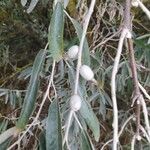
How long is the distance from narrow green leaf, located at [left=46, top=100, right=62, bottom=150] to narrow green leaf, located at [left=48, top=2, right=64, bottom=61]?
0.25 ft

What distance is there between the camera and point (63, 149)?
2.02 feet

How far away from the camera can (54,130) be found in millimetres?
636

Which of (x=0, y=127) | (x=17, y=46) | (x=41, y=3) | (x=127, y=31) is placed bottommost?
(x=0, y=127)

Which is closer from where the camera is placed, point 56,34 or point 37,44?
point 56,34

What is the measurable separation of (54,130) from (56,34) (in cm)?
14

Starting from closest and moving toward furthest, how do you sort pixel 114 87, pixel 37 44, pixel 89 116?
pixel 114 87 < pixel 89 116 < pixel 37 44

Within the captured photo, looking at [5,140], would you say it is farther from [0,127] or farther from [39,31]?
[39,31]

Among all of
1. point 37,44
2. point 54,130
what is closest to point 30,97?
point 54,130

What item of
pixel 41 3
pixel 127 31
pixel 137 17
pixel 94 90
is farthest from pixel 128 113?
pixel 127 31

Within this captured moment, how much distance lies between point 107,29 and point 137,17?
176mm

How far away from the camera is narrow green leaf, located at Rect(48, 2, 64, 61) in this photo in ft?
2.12

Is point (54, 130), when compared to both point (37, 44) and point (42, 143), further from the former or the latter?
point (37, 44)

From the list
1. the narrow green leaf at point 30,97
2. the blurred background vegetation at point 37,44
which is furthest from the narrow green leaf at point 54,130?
the blurred background vegetation at point 37,44

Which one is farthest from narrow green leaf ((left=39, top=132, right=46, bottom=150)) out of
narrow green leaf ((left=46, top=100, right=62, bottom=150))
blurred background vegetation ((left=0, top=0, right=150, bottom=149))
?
blurred background vegetation ((left=0, top=0, right=150, bottom=149))
